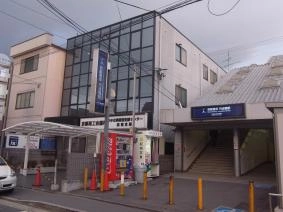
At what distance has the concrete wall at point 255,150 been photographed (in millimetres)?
21859

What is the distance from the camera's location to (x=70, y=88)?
27078 millimetres

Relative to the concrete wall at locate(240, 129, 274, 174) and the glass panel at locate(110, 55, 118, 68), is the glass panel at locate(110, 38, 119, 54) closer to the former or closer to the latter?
the glass panel at locate(110, 55, 118, 68)

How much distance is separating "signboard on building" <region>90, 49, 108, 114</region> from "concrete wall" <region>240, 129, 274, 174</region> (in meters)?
10.8

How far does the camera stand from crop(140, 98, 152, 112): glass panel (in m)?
21.6

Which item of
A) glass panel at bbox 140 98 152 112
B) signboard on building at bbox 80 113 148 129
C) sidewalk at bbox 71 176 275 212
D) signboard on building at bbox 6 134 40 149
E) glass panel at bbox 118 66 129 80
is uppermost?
glass panel at bbox 118 66 129 80

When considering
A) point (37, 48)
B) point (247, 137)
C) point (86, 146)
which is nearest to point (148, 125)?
point (86, 146)

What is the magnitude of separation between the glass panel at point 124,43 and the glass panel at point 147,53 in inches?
61.7

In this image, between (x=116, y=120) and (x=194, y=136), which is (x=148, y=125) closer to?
(x=116, y=120)

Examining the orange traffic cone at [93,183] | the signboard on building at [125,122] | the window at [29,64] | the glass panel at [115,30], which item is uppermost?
the glass panel at [115,30]

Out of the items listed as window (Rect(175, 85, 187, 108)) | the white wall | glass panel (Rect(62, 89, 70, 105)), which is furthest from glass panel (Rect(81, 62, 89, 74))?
window (Rect(175, 85, 187, 108))

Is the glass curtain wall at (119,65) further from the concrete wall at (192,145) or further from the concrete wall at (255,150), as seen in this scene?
the concrete wall at (255,150)

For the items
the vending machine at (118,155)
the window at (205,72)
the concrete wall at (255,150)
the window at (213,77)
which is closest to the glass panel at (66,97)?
the vending machine at (118,155)

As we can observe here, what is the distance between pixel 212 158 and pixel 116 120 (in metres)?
8.06

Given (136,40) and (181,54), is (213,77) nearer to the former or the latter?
(181,54)
